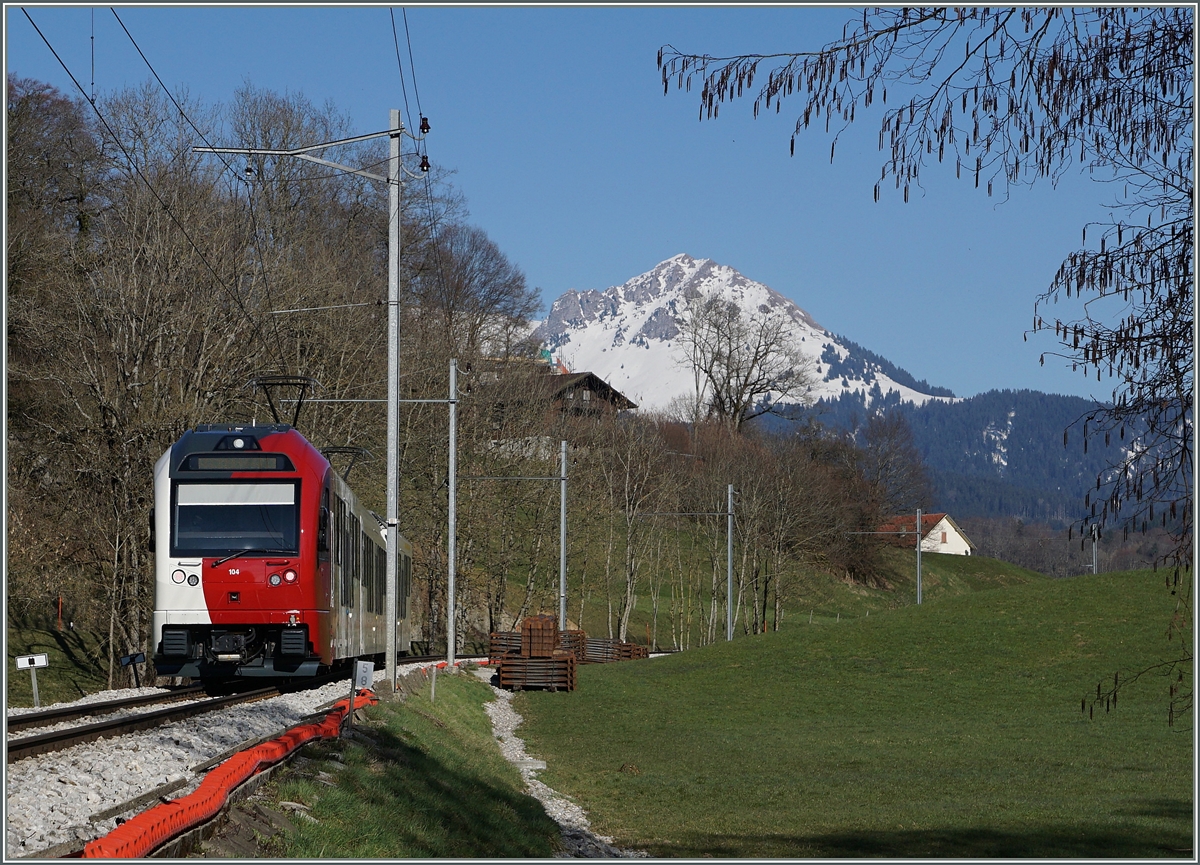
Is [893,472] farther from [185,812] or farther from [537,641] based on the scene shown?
[185,812]

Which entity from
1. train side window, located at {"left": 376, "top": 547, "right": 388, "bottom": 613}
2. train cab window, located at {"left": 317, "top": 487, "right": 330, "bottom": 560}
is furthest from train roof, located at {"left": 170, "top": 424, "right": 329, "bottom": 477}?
train side window, located at {"left": 376, "top": 547, "right": 388, "bottom": 613}

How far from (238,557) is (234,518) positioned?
64cm

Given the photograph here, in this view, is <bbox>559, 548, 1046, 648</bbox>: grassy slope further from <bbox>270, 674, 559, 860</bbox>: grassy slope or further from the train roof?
the train roof

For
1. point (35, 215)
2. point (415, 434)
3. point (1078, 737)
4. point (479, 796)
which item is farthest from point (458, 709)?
point (415, 434)

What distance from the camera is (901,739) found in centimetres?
2822

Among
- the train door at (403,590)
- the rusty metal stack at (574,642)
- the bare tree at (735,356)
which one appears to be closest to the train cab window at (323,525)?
the train door at (403,590)

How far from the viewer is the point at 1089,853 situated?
14.4 metres

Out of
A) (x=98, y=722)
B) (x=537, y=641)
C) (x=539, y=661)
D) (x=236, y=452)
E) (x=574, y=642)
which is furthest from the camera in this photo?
(x=574, y=642)

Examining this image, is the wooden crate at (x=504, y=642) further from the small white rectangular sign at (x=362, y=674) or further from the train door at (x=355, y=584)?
the small white rectangular sign at (x=362, y=674)

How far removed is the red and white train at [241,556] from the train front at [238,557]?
0.05 ft

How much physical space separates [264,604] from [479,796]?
5169 mm

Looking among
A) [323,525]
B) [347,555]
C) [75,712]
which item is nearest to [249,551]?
[323,525]

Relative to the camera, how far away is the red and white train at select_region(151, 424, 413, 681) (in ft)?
60.7

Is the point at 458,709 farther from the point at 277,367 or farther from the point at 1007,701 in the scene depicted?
the point at 1007,701
